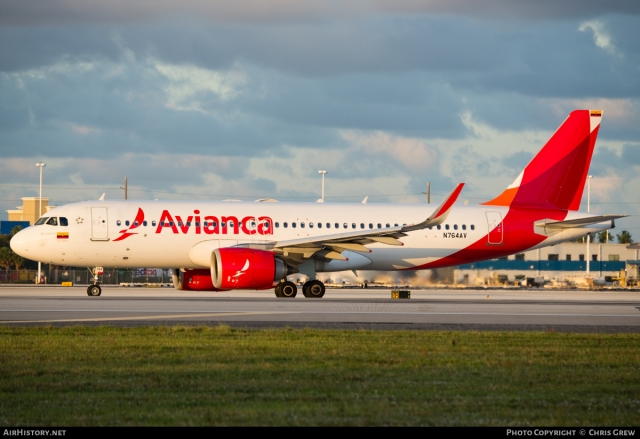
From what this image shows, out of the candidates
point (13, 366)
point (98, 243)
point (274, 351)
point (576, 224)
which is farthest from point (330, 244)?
point (13, 366)

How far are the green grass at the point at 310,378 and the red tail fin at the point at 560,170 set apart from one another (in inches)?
786

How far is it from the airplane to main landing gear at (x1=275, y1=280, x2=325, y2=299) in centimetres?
4

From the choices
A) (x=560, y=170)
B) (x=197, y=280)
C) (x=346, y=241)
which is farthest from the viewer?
(x=560, y=170)

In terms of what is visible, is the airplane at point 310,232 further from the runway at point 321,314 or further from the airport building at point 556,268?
the airport building at point 556,268

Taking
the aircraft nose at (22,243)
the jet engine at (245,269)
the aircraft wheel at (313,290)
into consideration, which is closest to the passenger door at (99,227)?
the aircraft nose at (22,243)

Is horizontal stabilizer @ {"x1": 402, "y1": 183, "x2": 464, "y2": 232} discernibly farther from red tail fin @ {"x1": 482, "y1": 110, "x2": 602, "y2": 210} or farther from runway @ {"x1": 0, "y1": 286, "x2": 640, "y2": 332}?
red tail fin @ {"x1": 482, "y1": 110, "x2": 602, "y2": 210}

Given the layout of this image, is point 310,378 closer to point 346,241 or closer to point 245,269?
point 245,269

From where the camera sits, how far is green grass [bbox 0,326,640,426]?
8586 millimetres

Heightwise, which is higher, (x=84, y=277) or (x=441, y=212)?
(x=441, y=212)

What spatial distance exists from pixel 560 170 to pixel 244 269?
608 inches

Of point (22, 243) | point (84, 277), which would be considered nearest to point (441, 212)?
point (22, 243)

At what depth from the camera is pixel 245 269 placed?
2975 cm

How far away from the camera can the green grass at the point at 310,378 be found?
28.2 ft

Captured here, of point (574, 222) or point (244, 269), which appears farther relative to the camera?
point (574, 222)
